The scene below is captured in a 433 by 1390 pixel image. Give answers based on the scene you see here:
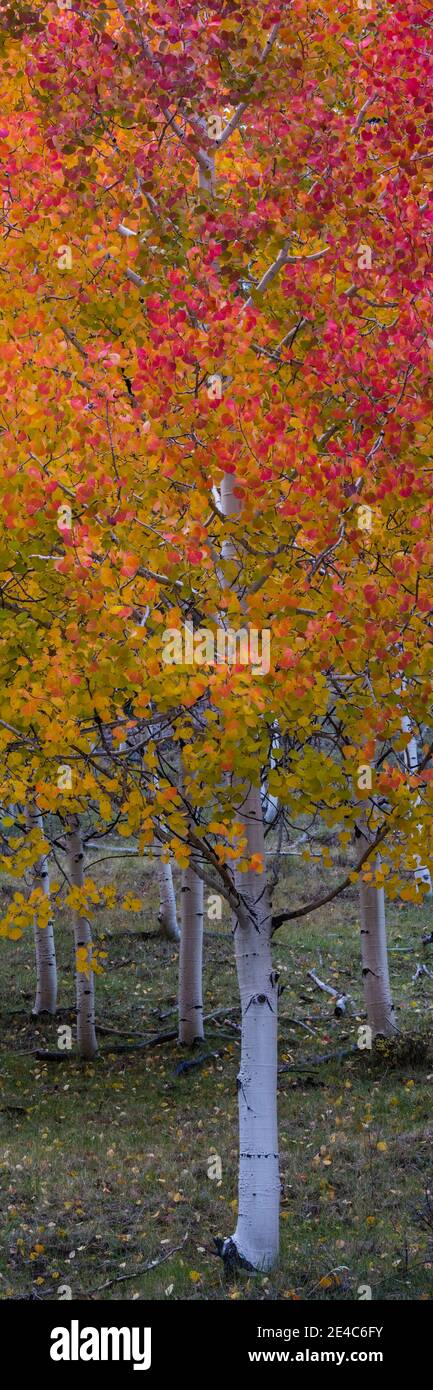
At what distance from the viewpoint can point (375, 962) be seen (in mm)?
13859

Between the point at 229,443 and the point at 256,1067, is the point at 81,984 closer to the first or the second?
the point at 256,1067

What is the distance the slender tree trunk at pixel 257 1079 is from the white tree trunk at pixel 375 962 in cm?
536

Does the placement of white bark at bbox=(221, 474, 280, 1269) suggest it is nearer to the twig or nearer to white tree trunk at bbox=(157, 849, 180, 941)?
the twig

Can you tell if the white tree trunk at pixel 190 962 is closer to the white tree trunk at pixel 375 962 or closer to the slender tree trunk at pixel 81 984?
the slender tree trunk at pixel 81 984

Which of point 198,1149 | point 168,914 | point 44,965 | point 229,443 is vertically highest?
point 229,443

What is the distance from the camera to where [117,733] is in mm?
7016

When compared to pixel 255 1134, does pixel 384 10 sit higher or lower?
higher

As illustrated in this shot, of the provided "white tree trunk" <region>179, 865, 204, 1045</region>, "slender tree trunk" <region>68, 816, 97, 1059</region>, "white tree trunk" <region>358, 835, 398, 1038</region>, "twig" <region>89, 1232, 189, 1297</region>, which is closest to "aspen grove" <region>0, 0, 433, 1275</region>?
"twig" <region>89, 1232, 189, 1297</region>

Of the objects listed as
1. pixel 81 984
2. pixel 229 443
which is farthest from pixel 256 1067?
pixel 81 984

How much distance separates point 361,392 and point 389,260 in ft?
3.46

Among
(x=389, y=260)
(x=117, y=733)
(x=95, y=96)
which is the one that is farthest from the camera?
(x=95, y=96)

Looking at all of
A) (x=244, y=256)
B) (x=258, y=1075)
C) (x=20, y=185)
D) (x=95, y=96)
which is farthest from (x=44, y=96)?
(x=258, y=1075)

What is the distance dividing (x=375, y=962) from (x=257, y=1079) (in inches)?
232

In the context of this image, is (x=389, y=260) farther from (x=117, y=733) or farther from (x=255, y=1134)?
(x=255, y=1134)
